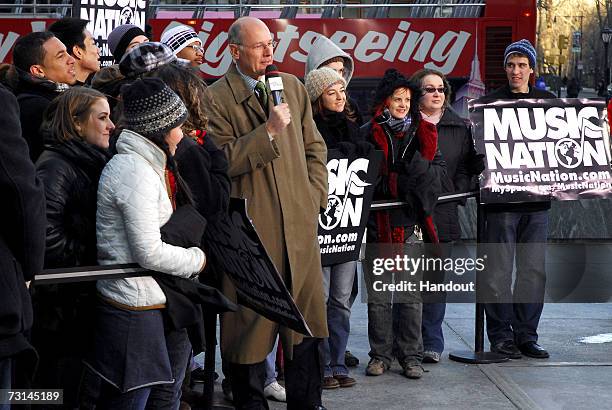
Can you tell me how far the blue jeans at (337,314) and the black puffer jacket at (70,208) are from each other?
227cm

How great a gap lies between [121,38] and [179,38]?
0.40 m

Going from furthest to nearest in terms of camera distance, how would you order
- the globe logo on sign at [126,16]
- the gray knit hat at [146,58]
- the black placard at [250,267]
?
1. the globe logo on sign at [126,16]
2. the gray knit hat at [146,58]
3. the black placard at [250,267]

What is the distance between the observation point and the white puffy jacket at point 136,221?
4105 millimetres

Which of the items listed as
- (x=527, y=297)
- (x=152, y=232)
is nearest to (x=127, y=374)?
(x=152, y=232)

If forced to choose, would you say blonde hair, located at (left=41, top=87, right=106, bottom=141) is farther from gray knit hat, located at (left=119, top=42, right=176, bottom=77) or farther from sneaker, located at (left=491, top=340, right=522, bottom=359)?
sneaker, located at (left=491, top=340, right=522, bottom=359)

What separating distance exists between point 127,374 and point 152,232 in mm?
524

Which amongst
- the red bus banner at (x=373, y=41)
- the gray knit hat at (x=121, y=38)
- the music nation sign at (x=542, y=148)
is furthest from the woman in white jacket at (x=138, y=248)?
the red bus banner at (x=373, y=41)

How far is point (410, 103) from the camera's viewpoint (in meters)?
6.73

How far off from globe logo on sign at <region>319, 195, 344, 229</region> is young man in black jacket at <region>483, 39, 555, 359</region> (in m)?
1.24

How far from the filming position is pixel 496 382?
21.0 feet

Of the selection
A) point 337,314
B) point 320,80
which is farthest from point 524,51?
point 337,314

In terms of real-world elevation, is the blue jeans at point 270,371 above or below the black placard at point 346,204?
below

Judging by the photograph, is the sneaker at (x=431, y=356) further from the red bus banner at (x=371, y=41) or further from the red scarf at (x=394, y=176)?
the red bus banner at (x=371, y=41)

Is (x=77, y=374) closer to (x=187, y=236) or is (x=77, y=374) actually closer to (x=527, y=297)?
(x=187, y=236)
